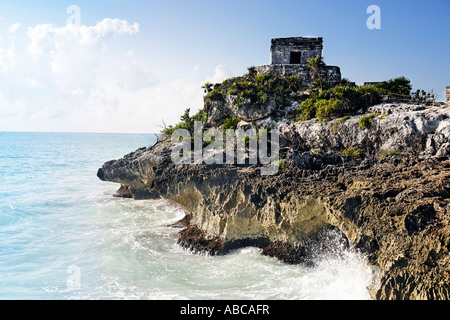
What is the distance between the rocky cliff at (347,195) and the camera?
7.91 meters

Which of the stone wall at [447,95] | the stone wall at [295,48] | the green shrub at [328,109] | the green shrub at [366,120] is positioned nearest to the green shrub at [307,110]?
the green shrub at [328,109]

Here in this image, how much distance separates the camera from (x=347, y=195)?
9516 mm

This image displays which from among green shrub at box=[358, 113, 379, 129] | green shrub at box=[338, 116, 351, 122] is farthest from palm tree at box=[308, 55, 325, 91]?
green shrub at box=[358, 113, 379, 129]

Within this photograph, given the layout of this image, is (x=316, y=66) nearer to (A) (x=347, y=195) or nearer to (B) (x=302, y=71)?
(B) (x=302, y=71)

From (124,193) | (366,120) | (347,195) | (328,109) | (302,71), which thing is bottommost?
(124,193)

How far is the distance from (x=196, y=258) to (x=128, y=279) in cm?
258

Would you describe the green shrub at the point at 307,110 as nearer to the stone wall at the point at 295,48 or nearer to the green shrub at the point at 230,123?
the green shrub at the point at 230,123

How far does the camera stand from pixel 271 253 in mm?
11719

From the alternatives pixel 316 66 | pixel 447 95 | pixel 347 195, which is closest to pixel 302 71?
pixel 316 66

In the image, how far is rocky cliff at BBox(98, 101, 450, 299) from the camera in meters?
7.91

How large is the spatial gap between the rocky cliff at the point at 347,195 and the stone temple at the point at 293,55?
3.59 m

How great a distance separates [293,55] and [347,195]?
1229 cm

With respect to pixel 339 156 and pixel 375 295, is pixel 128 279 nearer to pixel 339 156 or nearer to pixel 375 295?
pixel 375 295

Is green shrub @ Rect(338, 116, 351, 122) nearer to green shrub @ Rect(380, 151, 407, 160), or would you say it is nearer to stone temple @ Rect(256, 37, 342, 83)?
green shrub @ Rect(380, 151, 407, 160)
